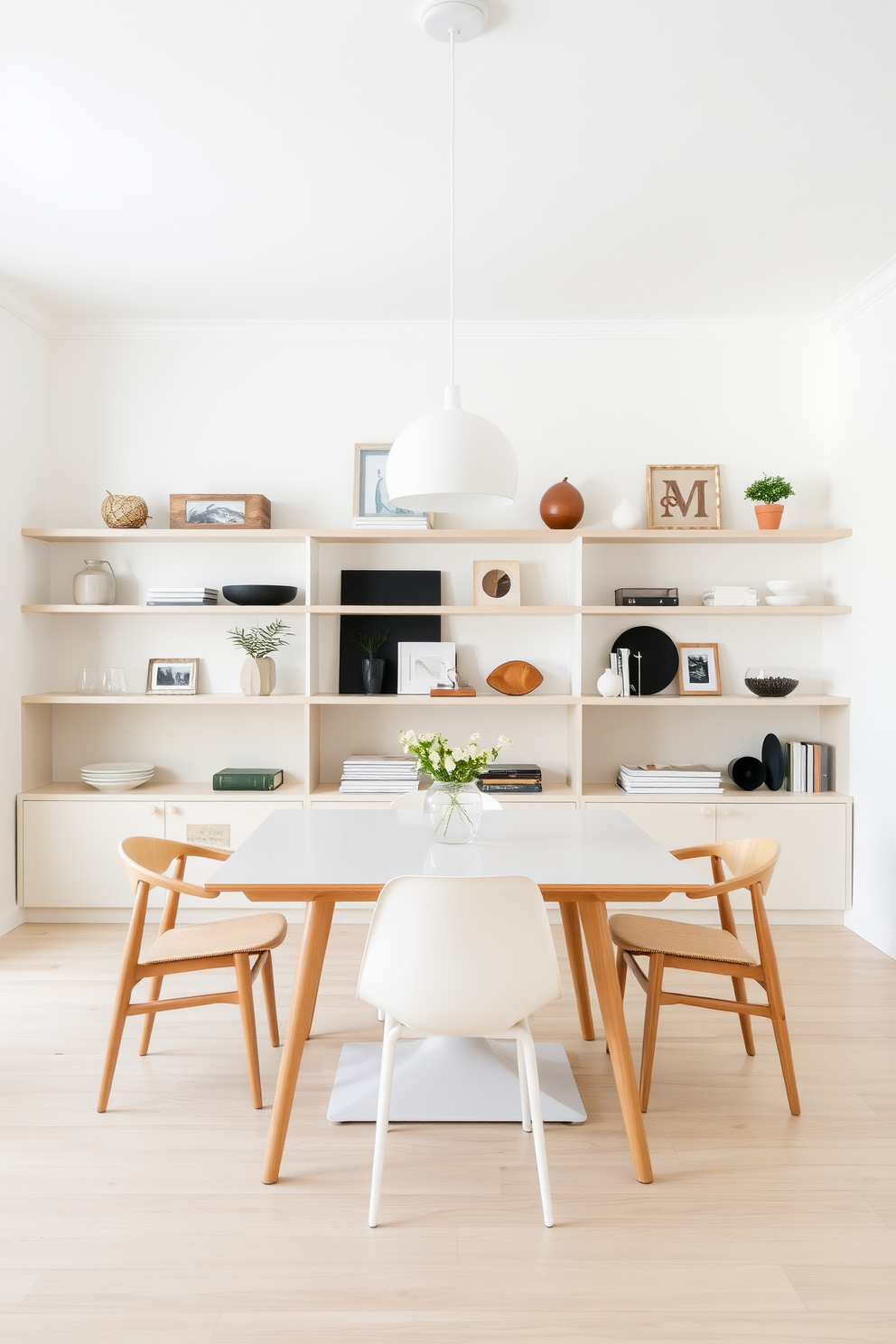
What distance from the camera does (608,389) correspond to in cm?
459

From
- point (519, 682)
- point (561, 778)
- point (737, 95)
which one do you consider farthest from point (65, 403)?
point (737, 95)

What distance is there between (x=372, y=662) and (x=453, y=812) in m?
1.87

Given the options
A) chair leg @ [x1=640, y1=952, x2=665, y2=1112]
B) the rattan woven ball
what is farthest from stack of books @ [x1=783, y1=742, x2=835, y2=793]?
the rattan woven ball

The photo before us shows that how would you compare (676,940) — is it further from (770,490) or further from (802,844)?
(770,490)

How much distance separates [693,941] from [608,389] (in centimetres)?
284

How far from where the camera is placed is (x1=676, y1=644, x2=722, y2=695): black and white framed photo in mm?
4520

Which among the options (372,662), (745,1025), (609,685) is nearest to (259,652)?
(372,662)

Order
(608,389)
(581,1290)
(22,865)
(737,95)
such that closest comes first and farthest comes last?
(581,1290), (737,95), (22,865), (608,389)

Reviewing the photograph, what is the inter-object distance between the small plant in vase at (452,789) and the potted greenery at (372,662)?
175 cm

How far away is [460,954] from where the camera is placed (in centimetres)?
206

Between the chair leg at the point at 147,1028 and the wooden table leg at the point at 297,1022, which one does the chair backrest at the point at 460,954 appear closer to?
the wooden table leg at the point at 297,1022

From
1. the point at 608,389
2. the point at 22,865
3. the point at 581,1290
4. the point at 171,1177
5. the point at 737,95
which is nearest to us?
the point at 581,1290

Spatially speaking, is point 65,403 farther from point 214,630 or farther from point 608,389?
point 608,389

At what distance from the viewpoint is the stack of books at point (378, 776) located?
4324 mm
